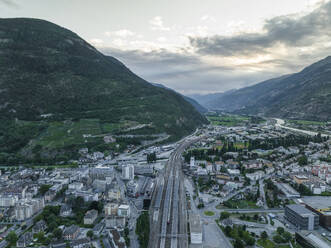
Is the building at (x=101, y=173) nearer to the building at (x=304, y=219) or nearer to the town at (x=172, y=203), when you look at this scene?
the town at (x=172, y=203)

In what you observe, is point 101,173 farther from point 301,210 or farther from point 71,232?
point 301,210

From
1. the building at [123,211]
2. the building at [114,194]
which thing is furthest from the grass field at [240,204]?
the building at [114,194]

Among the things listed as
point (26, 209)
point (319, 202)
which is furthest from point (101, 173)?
point (319, 202)

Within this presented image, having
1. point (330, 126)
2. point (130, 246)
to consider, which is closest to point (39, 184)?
point (130, 246)

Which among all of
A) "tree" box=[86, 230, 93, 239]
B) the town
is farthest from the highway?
"tree" box=[86, 230, 93, 239]

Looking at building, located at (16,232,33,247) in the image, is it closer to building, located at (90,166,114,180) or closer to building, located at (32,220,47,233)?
building, located at (32,220,47,233)
